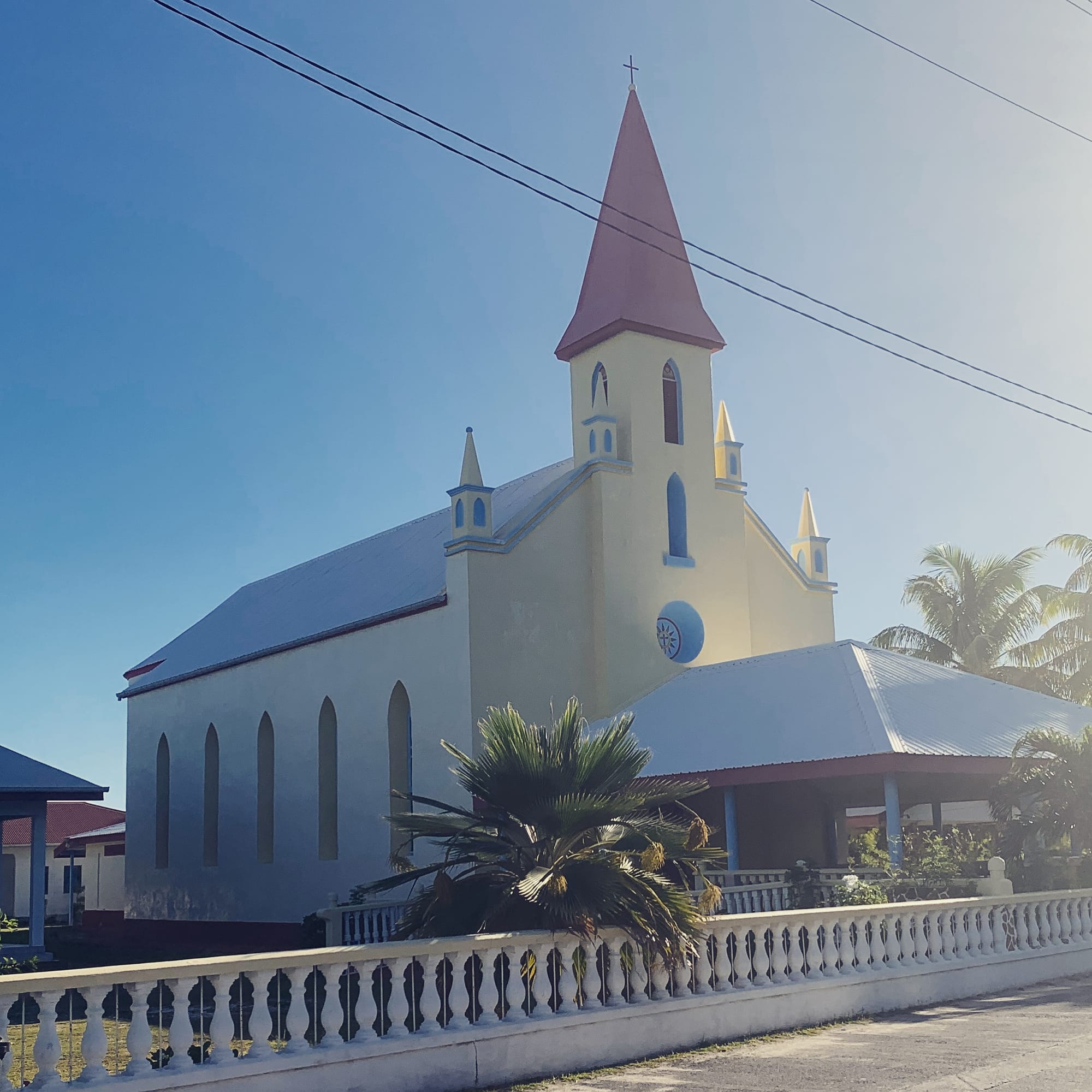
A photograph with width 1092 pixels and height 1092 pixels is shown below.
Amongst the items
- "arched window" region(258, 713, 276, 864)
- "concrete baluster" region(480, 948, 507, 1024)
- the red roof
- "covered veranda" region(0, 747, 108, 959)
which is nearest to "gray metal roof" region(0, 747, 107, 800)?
"covered veranda" region(0, 747, 108, 959)

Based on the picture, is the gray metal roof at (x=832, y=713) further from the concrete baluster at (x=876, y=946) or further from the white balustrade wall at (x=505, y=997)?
the concrete baluster at (x=876, y=946)

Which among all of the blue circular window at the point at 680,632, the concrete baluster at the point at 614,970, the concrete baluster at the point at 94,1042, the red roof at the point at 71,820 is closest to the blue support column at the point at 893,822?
the blue circular window at the point at 680,632

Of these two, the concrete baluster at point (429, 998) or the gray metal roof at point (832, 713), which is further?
the gray metal roof at point (832, 713)

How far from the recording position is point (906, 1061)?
412 inches

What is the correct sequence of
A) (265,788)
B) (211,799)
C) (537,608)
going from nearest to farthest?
1. (537,608)
2. (265,788)
3. (211,799)

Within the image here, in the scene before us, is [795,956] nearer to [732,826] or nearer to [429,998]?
[429,998]

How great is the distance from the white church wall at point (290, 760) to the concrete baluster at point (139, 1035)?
16209 mm

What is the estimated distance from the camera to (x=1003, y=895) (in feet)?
52.3

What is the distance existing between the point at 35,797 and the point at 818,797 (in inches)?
609

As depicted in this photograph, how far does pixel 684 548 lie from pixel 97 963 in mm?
14689

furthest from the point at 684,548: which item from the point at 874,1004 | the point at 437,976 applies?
Result: the point at 437,976

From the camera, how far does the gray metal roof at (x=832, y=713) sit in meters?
20.3

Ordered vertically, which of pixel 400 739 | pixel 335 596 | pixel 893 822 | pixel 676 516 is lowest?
pixel 893 822

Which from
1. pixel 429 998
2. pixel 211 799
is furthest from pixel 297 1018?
pixel 211 799
